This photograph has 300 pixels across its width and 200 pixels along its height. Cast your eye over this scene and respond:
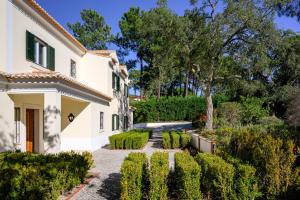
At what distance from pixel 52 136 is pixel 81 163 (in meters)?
3.46

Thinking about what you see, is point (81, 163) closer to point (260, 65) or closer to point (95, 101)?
point (95, 101)

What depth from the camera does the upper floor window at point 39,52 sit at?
14450 millimetres

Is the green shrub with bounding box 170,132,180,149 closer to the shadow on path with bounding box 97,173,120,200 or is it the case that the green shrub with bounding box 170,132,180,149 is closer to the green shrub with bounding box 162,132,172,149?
the green shrub with bounding box 162,132,172,149

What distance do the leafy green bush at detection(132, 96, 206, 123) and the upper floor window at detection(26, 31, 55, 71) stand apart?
91.1 feet

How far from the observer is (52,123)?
1252cm

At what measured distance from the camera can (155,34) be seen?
2391 centimetres

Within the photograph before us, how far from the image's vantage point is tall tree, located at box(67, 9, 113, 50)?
162 ft

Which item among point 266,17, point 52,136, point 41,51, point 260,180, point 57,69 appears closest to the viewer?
point 260,180

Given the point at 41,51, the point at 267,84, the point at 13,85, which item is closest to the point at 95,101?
the point at 41,51

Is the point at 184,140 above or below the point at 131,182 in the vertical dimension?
below

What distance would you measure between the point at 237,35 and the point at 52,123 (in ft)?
52.7

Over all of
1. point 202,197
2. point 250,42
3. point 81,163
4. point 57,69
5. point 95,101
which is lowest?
point 202,197

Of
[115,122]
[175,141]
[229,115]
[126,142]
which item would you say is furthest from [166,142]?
[229,115]

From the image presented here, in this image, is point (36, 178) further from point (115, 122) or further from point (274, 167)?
point (115, 122)
